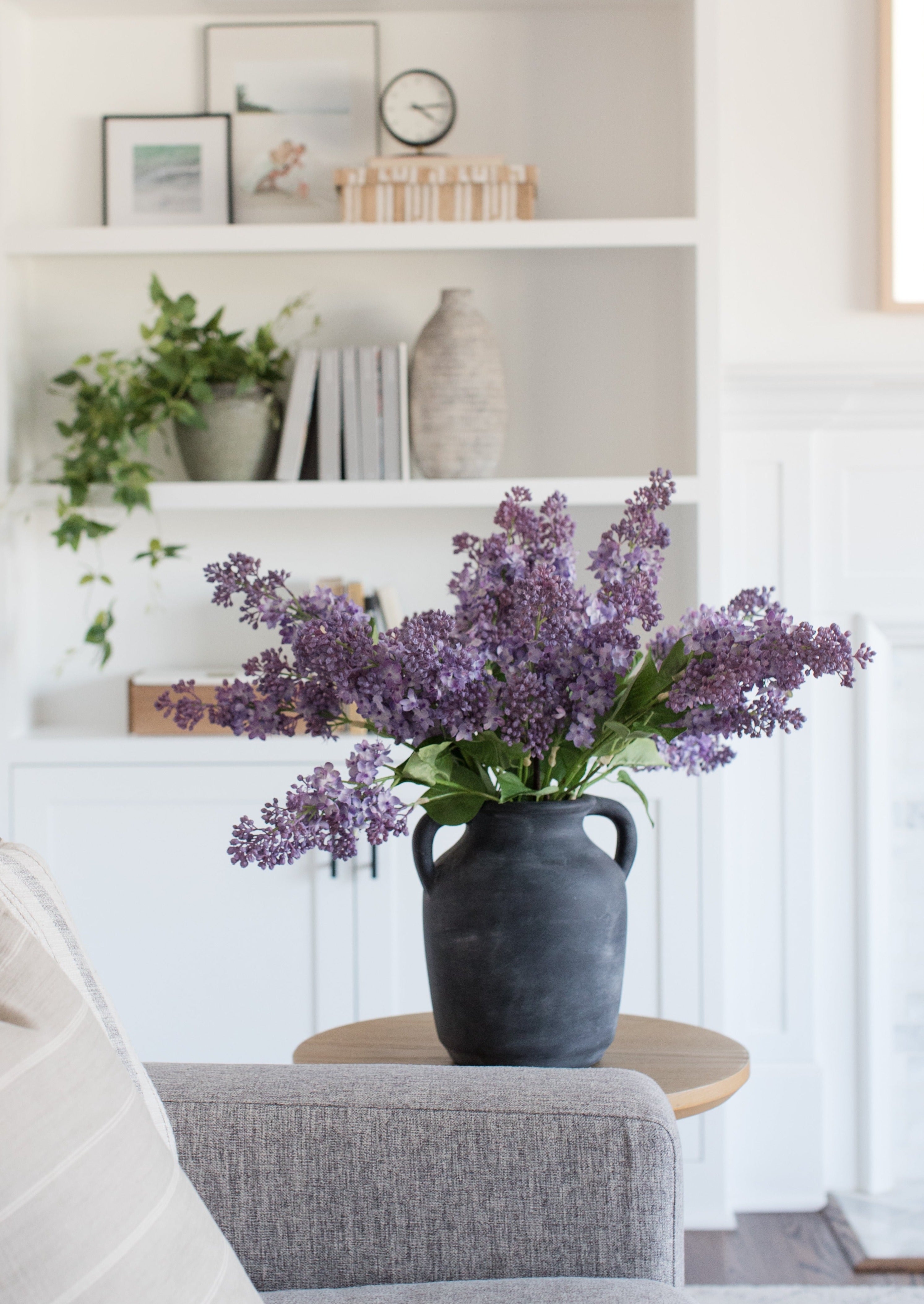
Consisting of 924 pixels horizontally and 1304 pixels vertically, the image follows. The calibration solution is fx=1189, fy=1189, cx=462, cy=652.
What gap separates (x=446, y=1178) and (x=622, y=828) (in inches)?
14.1

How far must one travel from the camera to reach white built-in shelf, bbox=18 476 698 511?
2055 mm

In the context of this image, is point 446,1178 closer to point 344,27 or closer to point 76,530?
point 76,530

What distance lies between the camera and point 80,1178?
2.25ft

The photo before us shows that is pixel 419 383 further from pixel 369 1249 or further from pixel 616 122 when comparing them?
pixel 369 1249

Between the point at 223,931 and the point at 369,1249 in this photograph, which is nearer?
the point at 369,1249

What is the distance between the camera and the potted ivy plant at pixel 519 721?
99 cm

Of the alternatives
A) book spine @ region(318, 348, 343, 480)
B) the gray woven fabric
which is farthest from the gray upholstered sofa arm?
book spine @ region(318, 348, 343, 480)

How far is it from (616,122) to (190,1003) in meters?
1.80

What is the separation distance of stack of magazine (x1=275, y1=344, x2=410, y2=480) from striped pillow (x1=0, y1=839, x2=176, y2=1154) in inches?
47.1

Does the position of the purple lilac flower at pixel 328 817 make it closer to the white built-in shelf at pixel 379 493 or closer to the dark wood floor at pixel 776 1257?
the white built-in shelf at pixel 379 493

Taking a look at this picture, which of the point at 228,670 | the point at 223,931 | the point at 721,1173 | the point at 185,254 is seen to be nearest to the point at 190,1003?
the point at 223,931

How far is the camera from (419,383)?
2098 mm

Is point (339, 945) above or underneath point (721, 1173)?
above

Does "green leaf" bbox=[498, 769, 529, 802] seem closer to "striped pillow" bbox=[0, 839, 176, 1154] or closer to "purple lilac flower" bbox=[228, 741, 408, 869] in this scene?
"purple lilac flower" bbox=[228, 741, 408, 869]
